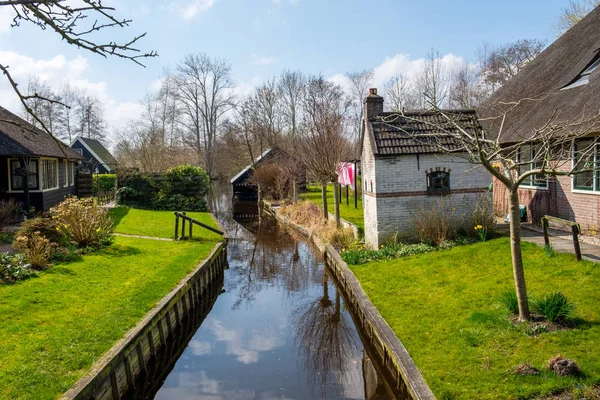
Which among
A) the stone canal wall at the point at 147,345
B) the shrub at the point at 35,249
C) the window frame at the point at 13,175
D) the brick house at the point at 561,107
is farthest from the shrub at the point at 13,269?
the brick house at the point at 561,107

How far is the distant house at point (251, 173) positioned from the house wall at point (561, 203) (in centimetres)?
1875

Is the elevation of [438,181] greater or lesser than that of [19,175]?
lesser

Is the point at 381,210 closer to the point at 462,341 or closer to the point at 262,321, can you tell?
the point at 262,321

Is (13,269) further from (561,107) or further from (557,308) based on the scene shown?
(561,107)

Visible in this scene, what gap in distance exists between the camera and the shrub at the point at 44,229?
12.8m

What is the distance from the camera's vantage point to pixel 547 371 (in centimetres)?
571

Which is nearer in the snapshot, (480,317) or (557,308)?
(557,308)

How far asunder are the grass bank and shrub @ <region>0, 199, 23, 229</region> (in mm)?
5079

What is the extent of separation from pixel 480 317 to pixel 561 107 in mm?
8167

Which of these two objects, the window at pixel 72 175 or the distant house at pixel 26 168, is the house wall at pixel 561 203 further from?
the window at pixel 72 175

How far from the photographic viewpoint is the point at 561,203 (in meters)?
13.3

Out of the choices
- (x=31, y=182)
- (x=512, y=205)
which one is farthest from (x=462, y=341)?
(x=31, y=182)

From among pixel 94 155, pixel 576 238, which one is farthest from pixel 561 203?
pixel 94 155

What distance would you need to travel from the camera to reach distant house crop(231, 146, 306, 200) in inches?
1442
